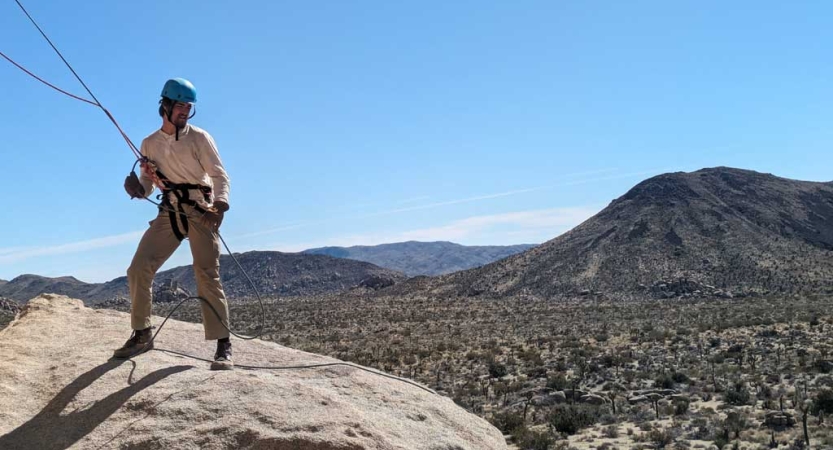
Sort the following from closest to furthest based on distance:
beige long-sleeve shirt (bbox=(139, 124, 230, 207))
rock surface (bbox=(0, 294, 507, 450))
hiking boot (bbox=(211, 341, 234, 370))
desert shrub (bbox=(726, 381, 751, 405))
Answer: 1. rock surface (bbox=(0, 294, 507, 450))
2. hiking boot (bbox=(211, 341, 234, 370))
3. beige long-sleeve shirt (bbox=(139, 124, 230, 207))
4. desert shrub (bbox=(726, 381, 751, 405))

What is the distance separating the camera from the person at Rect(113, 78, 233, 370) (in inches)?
185

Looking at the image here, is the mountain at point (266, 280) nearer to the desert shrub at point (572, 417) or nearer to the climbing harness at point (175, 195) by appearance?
the desert shrub at point (572, 417)

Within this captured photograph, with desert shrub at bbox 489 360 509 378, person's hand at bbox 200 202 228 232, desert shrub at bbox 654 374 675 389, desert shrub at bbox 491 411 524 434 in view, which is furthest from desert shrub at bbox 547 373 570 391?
person's hand at bbox 200 202 228 232

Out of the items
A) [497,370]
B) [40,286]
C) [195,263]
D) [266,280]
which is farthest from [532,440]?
[40,286]

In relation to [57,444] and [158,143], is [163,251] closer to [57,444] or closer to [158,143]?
[158,143]

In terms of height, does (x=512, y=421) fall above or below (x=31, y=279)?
below

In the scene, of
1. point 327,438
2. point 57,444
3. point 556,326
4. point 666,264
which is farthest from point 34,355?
point 666,264

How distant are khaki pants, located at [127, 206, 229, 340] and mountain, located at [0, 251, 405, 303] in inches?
3426

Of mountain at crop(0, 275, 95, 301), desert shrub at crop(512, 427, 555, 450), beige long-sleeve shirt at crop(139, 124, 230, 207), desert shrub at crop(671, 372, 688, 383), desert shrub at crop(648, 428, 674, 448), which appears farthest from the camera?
mountain at crop(0, 275, 95, 301)

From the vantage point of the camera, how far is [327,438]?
354cm

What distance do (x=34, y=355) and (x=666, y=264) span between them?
51.7 metres

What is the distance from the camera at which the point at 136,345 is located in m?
4.96

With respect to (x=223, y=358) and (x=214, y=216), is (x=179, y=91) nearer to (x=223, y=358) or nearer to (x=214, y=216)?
(x=214, y=216)

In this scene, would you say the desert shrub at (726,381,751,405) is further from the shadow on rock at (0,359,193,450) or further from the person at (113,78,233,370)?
the shadow on rock at (0,359,193,450)
